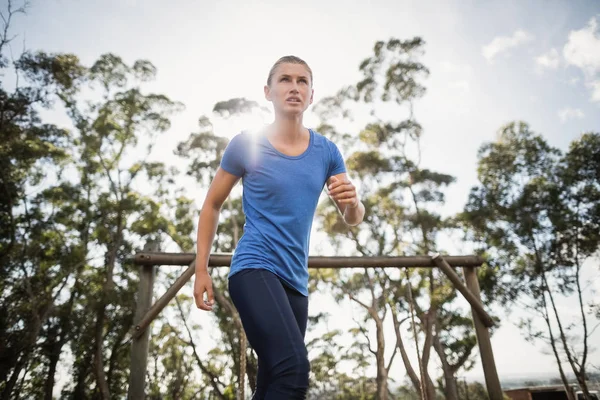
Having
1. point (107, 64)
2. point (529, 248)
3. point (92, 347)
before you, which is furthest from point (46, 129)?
point (529, 248)

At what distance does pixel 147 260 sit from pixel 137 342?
63cm

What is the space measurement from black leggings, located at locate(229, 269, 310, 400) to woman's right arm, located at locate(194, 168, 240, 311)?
156 mm

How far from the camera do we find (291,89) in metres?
1.58

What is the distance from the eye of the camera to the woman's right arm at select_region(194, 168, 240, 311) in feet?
4.38

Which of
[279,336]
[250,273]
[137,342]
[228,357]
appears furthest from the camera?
[228,357]

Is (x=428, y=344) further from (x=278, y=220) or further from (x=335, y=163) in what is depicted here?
(x=278, y=220)

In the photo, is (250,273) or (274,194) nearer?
(250,273)

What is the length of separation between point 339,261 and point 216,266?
3.54 ft

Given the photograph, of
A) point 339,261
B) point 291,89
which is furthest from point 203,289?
point 339,261

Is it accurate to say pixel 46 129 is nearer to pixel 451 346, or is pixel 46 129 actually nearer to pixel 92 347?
pixel 92 347

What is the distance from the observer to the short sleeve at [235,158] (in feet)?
4.87

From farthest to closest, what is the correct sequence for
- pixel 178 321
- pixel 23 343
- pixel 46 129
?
pixel 178 321, pixel 46 129, pixel 23 343

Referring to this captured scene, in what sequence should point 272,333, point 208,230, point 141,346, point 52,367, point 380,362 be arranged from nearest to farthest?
1. point 272,333
2. point 208,230
3. point 141,346
4. point 380,362
5. point 52,367

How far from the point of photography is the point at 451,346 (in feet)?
65.8
